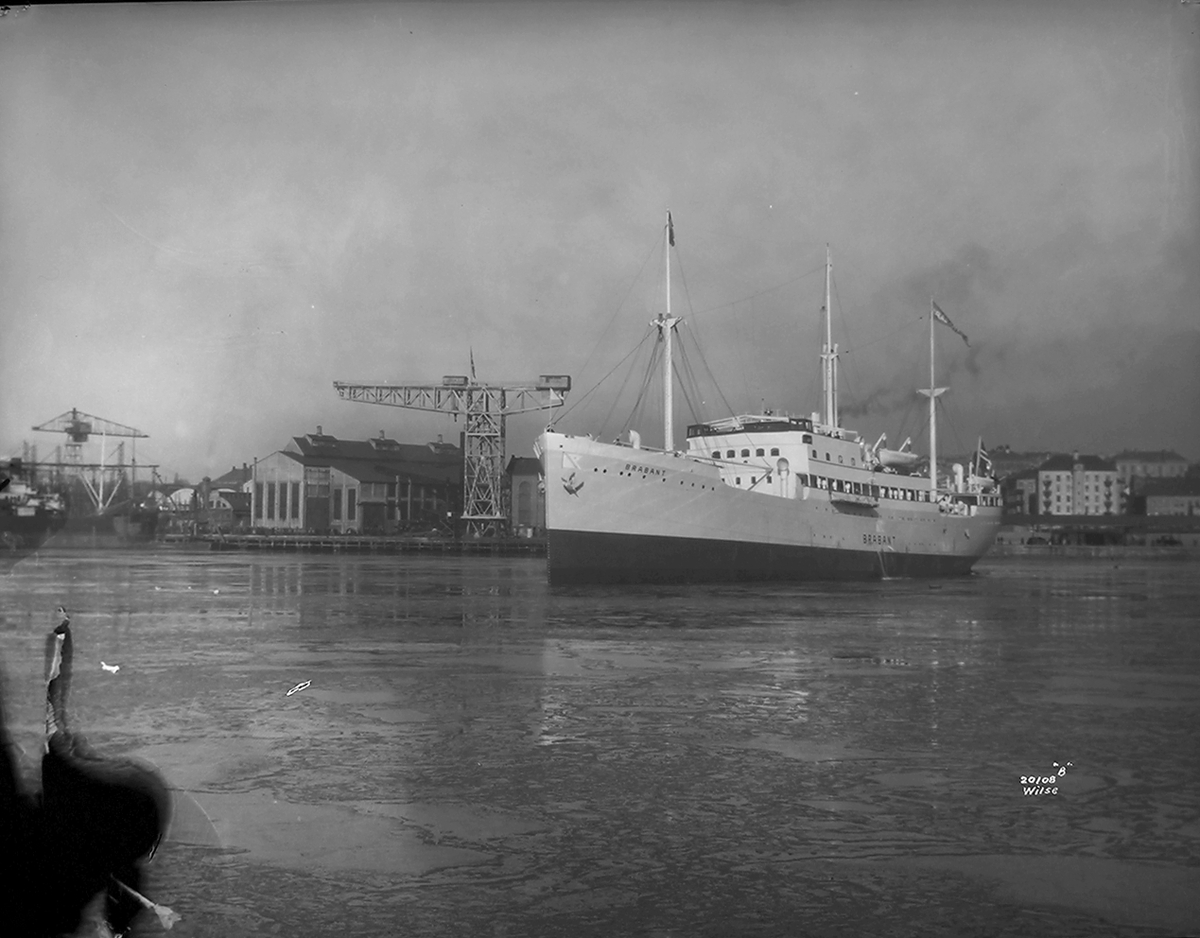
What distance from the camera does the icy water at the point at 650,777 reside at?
13.3 ft

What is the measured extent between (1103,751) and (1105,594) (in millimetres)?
22963

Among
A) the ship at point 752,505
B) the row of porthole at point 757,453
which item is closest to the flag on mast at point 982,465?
the ship at point 752,505

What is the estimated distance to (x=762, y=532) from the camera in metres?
29.7

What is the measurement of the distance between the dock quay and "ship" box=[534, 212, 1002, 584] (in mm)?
23222

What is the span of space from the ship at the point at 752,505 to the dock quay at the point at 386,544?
2322 cm

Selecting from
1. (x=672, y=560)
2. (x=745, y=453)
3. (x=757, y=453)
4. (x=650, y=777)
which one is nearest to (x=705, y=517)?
(x=672, y=560)

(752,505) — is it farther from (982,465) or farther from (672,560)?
(982,465)

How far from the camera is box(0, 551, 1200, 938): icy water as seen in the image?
404cm

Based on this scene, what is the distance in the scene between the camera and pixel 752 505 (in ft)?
95.6

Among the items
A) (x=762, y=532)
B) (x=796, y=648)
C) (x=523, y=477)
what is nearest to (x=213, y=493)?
(x=523, y=477)

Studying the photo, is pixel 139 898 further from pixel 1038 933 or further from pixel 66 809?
pixel 1038 933

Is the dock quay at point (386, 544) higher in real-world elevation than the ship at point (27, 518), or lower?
lower

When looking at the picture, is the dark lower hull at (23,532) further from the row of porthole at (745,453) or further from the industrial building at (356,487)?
the industrial building at (356,487)

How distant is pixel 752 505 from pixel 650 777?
23537mm
